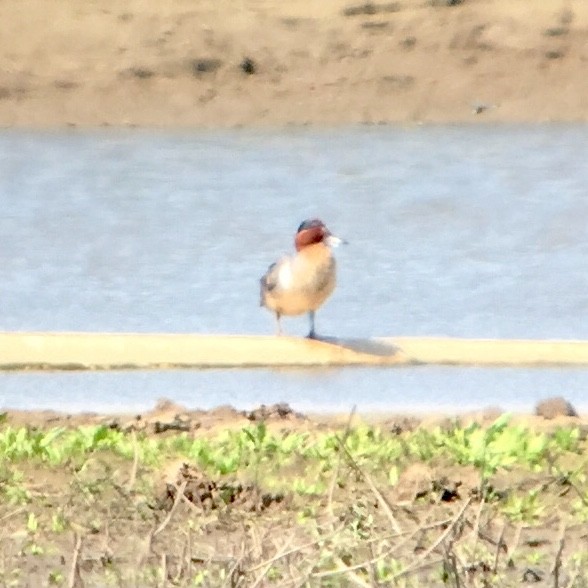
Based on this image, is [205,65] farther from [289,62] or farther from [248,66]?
[289,62]

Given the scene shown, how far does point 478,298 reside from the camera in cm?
994

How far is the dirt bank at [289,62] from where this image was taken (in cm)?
1551

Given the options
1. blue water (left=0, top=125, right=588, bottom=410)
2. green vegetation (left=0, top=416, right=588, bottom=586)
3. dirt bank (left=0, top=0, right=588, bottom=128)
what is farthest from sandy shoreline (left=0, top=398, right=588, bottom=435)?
dirt bank (left=0, top=0, right=588, bottom=128)

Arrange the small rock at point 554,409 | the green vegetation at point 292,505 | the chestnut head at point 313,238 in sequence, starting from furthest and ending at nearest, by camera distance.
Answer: the chestnut head at point 313,238, the small rock at point 554,409, the green vegetation at point 292,505

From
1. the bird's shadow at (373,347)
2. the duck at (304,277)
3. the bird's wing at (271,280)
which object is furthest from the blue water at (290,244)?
the bird's wing at (271,280)

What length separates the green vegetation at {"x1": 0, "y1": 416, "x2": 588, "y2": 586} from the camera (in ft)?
13.2

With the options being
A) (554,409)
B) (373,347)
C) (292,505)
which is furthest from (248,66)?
(292,505)

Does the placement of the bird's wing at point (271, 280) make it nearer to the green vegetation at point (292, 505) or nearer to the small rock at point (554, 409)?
the small rock at point (554, 409)

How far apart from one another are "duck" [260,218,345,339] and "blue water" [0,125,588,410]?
0.42 meters

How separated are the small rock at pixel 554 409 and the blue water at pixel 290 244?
0.69 m

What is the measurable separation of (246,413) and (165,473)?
→ 1.19 metres

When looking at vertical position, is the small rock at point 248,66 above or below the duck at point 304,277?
above

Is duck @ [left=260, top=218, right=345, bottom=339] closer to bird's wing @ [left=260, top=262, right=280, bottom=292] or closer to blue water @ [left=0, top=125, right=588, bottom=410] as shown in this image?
bird's wing @ [left=260, top=262, right=280, bottom=292]

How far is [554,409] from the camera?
6484mm
